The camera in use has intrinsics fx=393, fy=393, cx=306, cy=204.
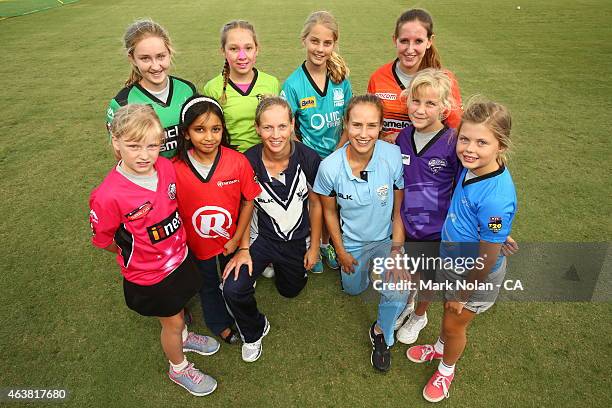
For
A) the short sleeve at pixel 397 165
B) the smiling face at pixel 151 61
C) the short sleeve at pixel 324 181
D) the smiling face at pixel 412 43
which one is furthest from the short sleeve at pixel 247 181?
the smiling face at pixel 412 43

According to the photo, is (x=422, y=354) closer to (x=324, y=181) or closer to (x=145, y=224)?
(x=324, y=181)

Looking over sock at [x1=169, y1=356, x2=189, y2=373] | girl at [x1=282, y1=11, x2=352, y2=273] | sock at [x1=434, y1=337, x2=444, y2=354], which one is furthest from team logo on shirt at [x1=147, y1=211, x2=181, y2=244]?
sock at [x1=434, y1=337, x2=444, y2=354]

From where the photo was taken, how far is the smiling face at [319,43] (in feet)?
9.51

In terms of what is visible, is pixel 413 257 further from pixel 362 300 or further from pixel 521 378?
pixel 521 378

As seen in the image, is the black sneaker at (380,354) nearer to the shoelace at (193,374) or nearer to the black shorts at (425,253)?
the black shorts at (425,253)

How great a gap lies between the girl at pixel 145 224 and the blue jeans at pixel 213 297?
0.22 m

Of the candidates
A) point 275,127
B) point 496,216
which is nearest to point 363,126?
point 275,127

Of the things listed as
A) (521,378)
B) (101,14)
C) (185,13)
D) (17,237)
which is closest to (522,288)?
(521,378)

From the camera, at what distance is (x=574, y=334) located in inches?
106

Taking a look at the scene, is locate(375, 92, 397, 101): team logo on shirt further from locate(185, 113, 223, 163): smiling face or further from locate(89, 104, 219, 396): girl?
locate(89, 104, 219, 396): girl

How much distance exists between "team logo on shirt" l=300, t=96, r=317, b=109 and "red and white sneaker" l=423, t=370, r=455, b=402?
2.06 metres

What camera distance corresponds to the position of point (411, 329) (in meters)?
2.75

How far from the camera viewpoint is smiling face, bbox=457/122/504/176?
1978 millimetres

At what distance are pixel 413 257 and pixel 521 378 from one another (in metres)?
0.97
